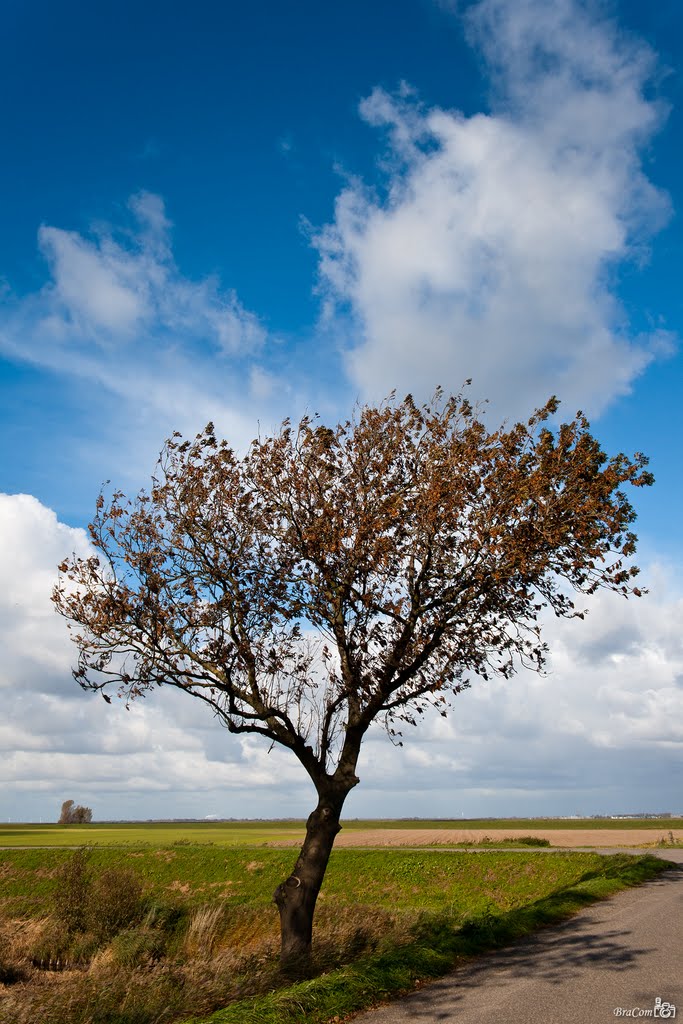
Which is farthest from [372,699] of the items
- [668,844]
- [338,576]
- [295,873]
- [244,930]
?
[668,844]

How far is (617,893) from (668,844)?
28.5 m

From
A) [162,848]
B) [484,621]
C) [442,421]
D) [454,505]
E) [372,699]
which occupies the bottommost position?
[162,848]

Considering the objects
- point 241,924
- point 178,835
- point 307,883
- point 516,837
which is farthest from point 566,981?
point 178,835

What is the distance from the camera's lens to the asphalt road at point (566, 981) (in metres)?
9.75

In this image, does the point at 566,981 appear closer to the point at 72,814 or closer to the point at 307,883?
the point at 307,883

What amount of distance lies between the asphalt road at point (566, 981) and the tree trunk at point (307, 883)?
4.67 m

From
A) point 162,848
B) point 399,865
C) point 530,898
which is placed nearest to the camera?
point 530,898

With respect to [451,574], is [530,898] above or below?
below

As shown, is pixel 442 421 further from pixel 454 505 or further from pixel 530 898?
pixel 530 898

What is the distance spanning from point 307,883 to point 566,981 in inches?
289

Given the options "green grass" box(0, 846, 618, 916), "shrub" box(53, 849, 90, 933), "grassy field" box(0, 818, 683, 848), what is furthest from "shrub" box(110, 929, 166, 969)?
"grassy field" box(0, 818, 683, 848)

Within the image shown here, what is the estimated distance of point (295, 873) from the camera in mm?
17484

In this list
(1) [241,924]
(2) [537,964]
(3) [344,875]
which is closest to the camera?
(2) [537,964]

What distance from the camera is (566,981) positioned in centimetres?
1150
